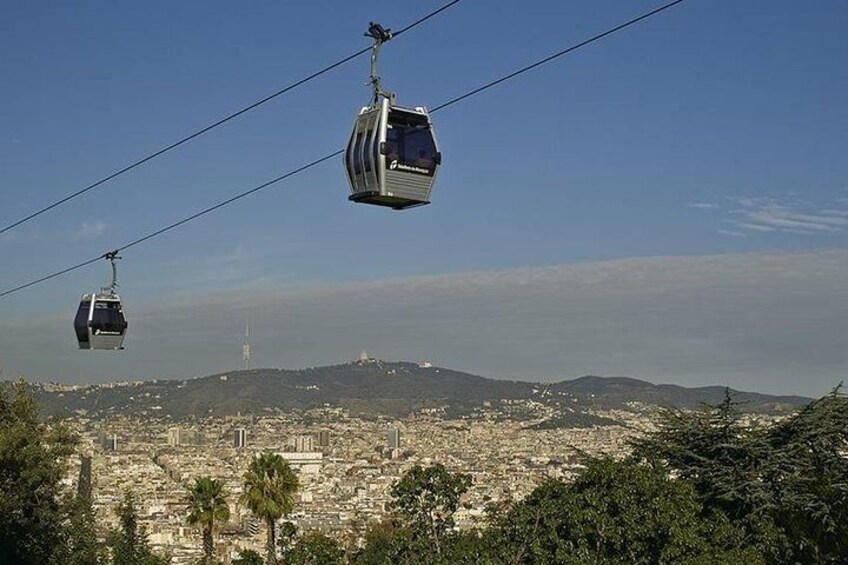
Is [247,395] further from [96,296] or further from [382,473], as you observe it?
[96,296]

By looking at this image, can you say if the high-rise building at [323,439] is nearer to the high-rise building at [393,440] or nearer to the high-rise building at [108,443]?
the high-rise building at [393,440]

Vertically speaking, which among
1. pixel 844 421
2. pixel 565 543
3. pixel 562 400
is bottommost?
pixel 565 543

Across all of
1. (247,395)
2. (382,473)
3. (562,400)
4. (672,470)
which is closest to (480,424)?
(562,400)

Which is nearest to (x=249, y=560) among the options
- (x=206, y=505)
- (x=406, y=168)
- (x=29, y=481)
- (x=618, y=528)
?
(x=618, y=528)

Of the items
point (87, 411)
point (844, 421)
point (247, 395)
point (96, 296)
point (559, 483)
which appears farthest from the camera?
point (87, 411)

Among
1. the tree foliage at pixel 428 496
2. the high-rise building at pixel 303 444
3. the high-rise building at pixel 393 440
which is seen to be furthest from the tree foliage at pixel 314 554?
the high-rise building at pixel 303 444

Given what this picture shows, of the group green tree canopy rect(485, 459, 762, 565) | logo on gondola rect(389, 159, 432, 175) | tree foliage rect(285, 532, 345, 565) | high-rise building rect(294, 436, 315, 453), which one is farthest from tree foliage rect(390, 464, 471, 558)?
high-rise building rect(294, 436, 315, 453)
